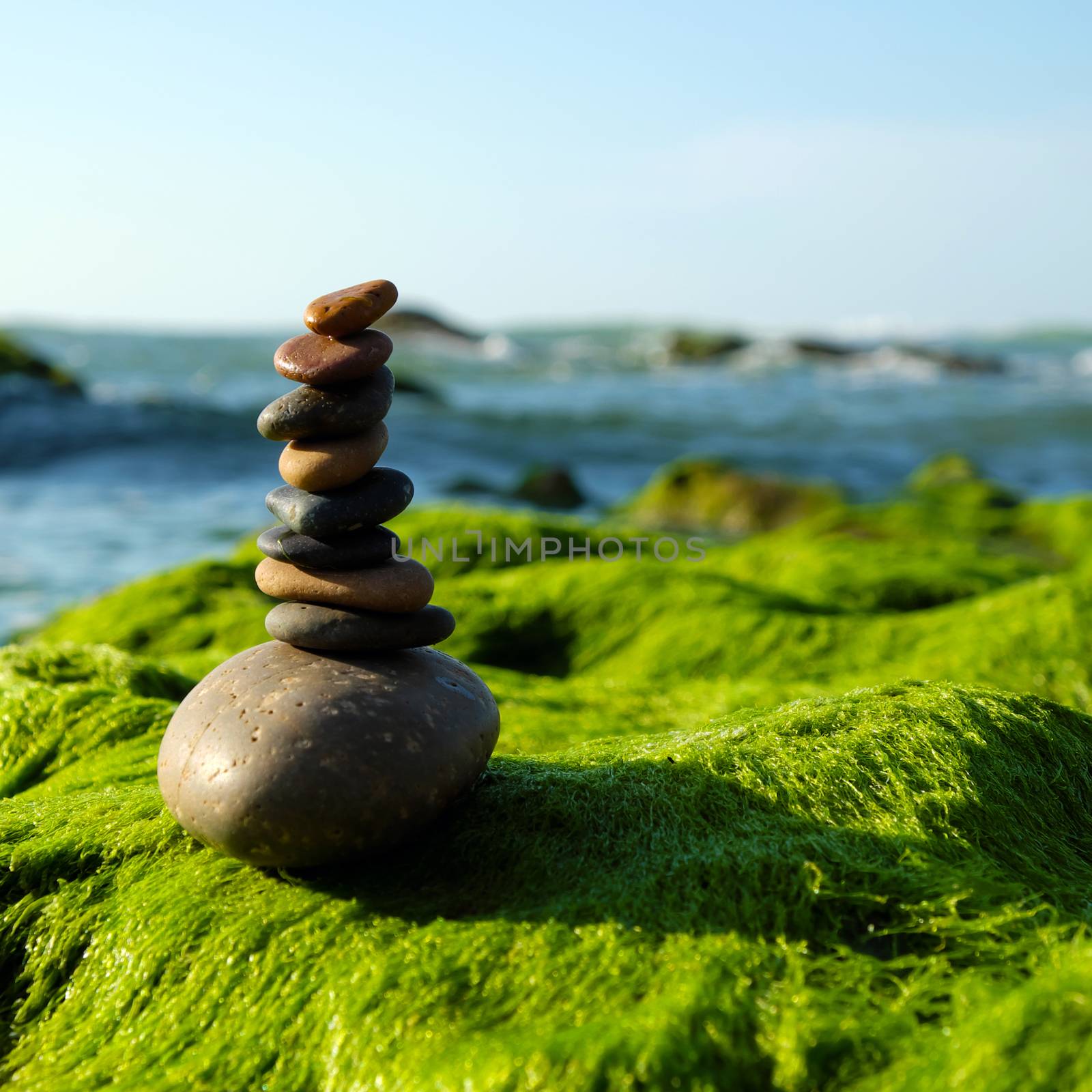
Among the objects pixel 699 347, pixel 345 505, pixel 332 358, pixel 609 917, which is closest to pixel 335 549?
pixel 345 505

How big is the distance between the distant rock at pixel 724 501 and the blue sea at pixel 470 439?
169 centimetres

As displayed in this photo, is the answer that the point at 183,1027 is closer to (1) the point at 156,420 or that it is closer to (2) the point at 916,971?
(2) the point at 916,971

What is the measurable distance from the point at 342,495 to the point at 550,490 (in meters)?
11.9

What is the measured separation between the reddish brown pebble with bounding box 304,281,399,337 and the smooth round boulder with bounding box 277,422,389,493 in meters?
0.30

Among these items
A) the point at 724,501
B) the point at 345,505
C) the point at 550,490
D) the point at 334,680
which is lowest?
the point at 550,490

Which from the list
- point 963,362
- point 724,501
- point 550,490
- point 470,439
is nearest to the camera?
point 724,501

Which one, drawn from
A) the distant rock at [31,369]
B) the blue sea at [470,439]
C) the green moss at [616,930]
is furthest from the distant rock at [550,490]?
the distant rock at [31,369]

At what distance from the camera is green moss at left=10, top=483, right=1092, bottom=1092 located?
2.32 m

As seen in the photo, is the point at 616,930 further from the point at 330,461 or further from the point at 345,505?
the point at 330,461

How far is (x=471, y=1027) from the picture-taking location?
247 centimetres

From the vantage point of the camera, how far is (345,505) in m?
3.19

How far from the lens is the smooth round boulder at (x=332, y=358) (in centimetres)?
314

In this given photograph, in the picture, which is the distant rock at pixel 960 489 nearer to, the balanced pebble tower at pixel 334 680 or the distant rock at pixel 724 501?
the distant rock at pixel 724 501

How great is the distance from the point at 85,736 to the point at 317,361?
2030 millimetres
